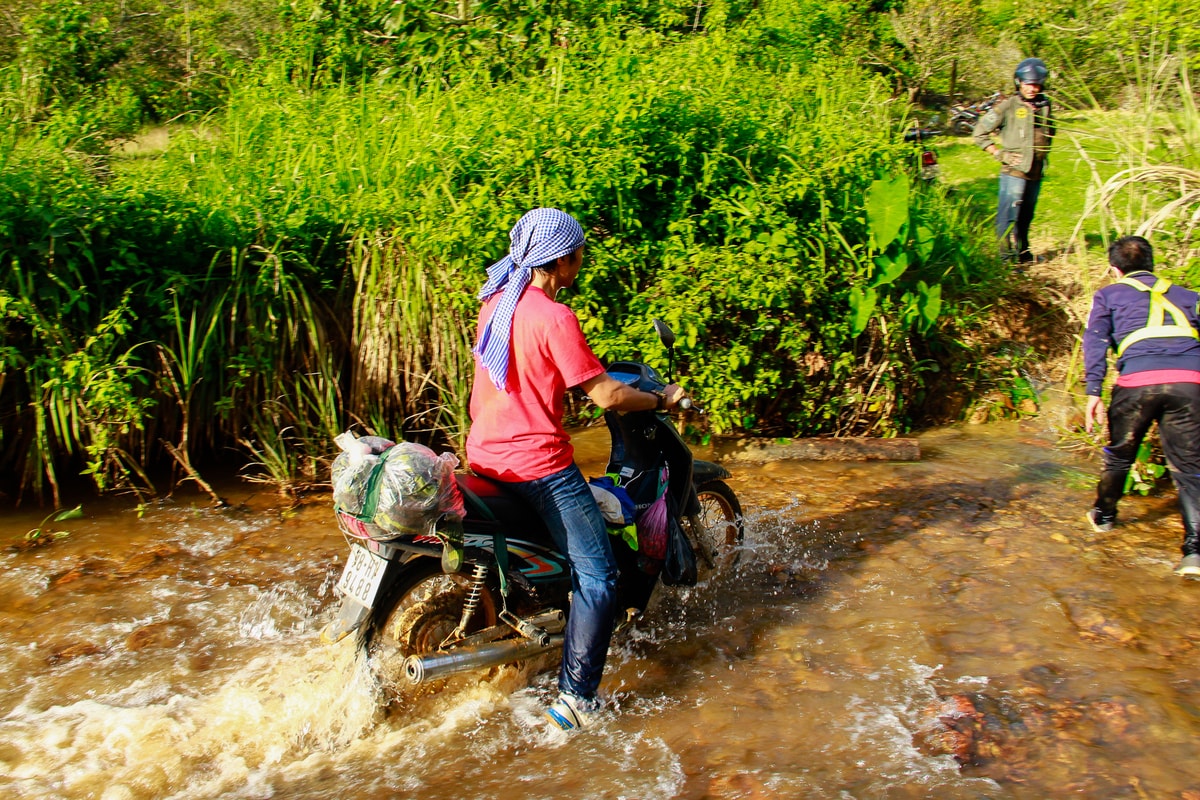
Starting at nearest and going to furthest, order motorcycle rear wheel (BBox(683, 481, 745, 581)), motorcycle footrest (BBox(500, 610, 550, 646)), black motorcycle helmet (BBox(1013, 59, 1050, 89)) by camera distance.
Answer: motorcycle footrest (BBox(500, 610, 550, 646)) < motorcycle rear wheel (BBox(683, 481, 745, 581)) < black motorcycle helmet (BBox(1013, 59, 1050, 89))

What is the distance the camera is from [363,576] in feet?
12.0

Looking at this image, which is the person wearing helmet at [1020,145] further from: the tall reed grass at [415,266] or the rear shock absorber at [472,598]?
the rear shock absorber at [472,598]

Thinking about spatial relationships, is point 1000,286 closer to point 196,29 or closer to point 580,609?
point 580,609

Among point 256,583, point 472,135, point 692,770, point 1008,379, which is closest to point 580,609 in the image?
point 692,770

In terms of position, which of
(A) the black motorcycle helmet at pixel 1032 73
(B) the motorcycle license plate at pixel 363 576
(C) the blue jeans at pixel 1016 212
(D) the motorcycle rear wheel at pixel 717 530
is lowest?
(D) the motorcycle rear wheel at pixel 717 530

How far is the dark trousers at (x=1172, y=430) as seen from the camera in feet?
17.2

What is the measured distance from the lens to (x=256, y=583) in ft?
17.3

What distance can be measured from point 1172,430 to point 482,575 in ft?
12.7

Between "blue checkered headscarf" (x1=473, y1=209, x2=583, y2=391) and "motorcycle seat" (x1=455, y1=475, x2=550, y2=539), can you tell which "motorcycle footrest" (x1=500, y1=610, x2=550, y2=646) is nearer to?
"motorcycle seat" (x1=455, y1=475, x2=550, y2=539)

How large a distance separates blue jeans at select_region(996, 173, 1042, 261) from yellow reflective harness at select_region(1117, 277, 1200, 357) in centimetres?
345

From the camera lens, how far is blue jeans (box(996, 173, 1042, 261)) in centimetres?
881

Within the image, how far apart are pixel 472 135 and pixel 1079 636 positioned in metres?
4.75

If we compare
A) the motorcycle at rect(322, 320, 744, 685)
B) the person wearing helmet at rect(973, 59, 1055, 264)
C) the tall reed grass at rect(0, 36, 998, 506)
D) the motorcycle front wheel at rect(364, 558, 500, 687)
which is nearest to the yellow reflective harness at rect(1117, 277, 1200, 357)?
the tall reed grass at rect(0, 36, 998, 506)

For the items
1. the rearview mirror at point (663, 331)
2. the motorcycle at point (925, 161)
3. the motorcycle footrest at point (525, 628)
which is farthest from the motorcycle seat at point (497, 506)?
the motorcycle at point (925, 161)
